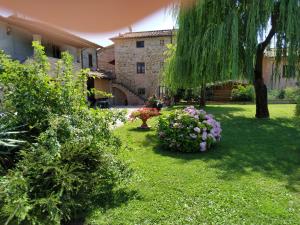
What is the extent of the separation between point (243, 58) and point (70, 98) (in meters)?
8.17

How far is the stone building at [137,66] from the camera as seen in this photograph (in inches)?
1166

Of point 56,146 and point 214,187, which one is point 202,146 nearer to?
point 214,187

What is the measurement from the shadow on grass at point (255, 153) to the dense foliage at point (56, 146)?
2.32 m

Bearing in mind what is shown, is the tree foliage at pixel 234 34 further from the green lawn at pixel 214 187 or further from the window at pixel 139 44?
the window at pixel 139 44

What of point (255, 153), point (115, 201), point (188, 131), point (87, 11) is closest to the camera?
point (87, 11)

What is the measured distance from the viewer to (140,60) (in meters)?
30.5

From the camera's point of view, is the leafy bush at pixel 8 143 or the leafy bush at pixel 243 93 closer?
the leafy bush at pixel 8 143

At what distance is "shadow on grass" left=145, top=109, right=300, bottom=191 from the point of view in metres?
5.46

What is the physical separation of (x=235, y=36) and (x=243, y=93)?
15.7m

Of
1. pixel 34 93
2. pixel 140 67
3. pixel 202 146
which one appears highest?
pixel 140 67

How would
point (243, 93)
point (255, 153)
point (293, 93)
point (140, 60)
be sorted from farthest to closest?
point (140, 60), point (243, 93), point (293, 93), point (255, 153)

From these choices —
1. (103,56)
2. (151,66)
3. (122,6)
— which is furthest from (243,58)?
(103,56)

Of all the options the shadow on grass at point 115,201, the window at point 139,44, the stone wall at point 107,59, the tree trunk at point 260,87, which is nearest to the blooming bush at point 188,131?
the shadow on grass at point 115,201

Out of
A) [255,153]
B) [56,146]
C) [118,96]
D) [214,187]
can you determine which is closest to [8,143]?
[56,146]
